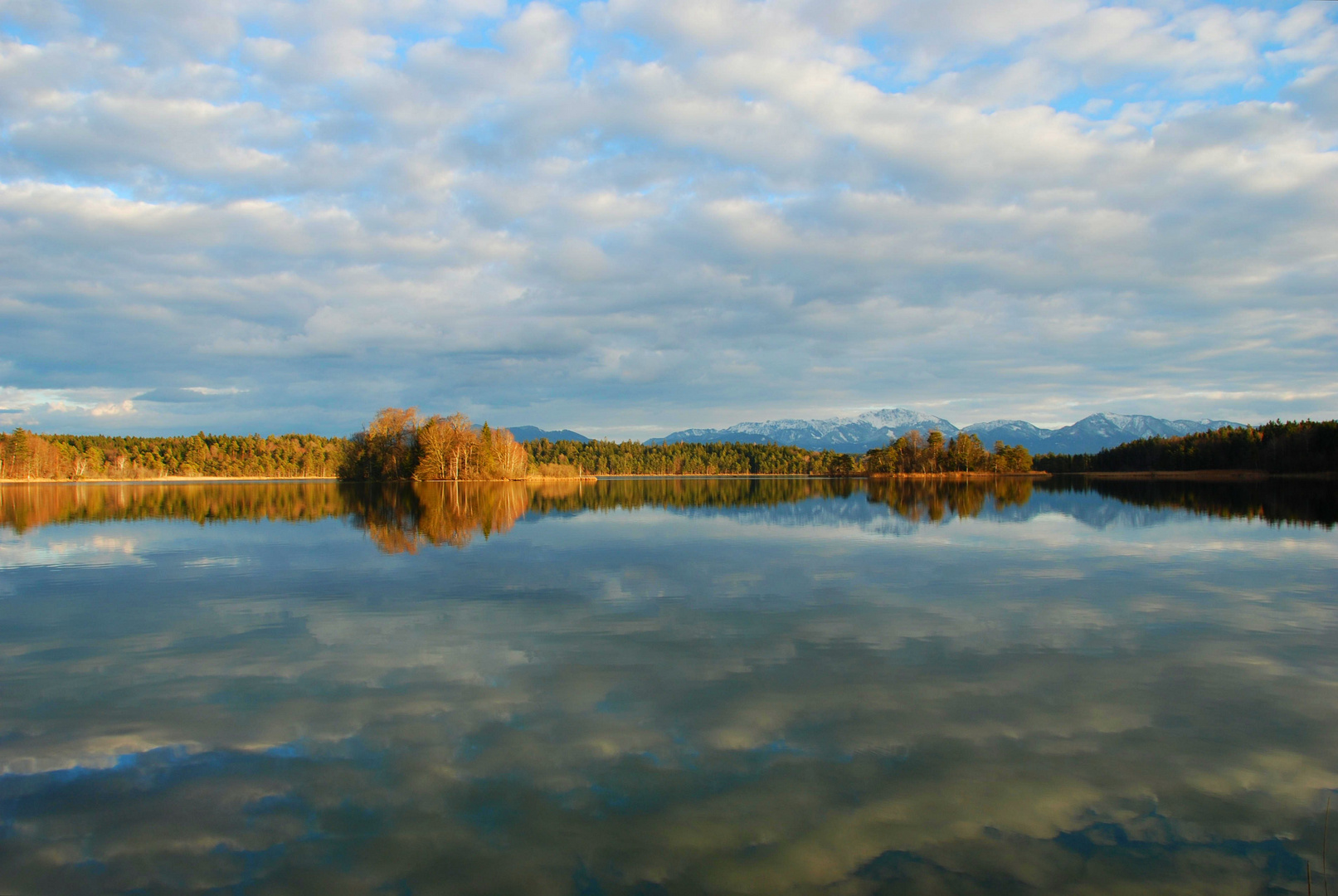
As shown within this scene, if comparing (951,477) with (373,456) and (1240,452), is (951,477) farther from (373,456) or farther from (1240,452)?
(373,456)

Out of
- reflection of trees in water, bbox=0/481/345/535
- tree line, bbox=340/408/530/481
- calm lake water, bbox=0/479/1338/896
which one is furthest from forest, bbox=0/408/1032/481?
calm lake water, bbox=0/479/1338/896

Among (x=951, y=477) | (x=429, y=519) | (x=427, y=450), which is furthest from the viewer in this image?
(x=951, y=477)

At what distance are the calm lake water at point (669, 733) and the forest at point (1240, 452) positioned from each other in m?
117

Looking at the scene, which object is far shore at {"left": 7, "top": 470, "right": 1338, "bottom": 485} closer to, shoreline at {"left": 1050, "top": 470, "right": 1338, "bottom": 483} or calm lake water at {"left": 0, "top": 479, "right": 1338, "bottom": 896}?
shoreline at {"left": 1050, "top": 470, "right": 1338, "bottom": 483}

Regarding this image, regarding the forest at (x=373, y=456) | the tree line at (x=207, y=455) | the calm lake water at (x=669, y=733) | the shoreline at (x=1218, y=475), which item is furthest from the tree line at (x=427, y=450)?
the shoreline at (x=1218, y=475)

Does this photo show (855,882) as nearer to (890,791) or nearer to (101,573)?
(890,791)

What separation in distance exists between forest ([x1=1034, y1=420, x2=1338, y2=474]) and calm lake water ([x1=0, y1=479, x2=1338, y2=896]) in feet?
383

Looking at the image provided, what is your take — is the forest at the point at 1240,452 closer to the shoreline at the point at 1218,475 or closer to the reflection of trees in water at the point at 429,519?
the shoreline at the point at 1218,475

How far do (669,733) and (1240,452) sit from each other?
154 metres

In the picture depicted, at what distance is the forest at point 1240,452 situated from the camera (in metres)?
106

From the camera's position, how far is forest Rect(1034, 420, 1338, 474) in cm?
10612

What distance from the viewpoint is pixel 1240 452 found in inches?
4951

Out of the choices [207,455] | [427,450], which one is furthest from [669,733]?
[207,455]

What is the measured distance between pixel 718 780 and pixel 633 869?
1544 mm
